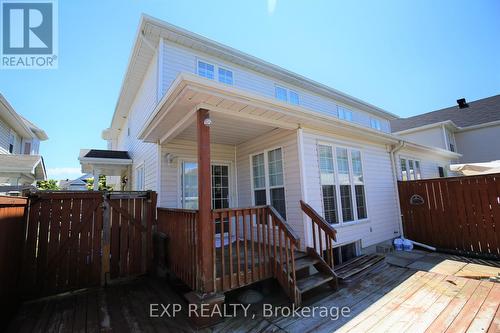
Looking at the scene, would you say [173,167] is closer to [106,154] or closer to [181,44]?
[181,44]

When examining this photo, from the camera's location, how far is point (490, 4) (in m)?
6.71

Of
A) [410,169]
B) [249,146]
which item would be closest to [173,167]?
[249,146]

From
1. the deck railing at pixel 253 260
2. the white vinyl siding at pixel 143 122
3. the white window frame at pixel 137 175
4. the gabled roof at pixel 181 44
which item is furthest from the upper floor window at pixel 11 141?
the deck railing at pixel 253 260

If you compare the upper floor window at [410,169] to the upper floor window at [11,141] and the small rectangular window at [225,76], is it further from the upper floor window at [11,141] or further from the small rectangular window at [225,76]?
the upper floor window at [11,141]

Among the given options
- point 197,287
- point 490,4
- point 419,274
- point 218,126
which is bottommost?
point 419,274

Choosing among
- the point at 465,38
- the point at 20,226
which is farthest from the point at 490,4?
the point at 20,226

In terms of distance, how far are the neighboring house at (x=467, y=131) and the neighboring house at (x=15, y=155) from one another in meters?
19.8

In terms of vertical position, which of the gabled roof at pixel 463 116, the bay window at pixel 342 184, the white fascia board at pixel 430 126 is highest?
the gabled roof at pixel 463 116

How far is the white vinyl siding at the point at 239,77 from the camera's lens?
18.8 feet

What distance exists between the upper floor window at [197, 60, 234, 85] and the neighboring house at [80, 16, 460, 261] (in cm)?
3

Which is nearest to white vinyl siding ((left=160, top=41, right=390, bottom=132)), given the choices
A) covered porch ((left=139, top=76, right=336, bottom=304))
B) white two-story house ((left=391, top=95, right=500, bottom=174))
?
covered porch ((left=139, top=76, right=336, bottom=304))

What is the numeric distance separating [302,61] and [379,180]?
7514 millimetres

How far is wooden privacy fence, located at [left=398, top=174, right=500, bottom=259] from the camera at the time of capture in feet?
17.3

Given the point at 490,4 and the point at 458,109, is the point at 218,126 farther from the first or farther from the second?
the point at 458,109
